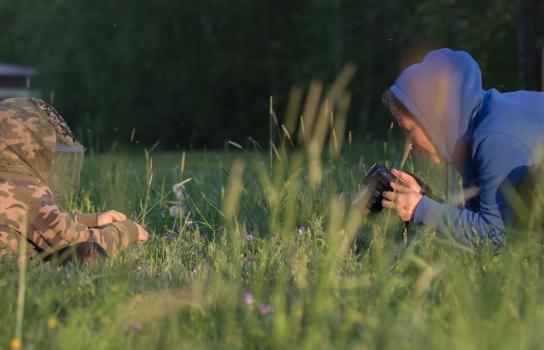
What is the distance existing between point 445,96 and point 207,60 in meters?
25.8

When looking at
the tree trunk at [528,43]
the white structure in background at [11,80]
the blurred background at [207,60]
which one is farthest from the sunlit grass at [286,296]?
the white structure in background at [11,80]

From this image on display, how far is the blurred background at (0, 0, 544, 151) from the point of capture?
86.5 feet

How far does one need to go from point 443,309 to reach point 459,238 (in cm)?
104

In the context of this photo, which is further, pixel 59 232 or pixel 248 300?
pixel 59 232

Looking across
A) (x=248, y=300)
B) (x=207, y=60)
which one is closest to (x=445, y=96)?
(x=248, y=300)

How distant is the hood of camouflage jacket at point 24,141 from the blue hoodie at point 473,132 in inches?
61.6

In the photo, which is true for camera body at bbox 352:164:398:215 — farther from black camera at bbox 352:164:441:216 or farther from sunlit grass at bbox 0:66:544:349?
sunlit grass at bbox 0:66:544:349

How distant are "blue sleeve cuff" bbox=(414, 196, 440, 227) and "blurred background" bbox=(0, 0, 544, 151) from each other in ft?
64.4

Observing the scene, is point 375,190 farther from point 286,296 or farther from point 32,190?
point 32,190

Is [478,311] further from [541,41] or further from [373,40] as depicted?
[373,40]

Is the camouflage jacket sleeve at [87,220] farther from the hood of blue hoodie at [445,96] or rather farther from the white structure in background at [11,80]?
the white structure in background at [11,80]

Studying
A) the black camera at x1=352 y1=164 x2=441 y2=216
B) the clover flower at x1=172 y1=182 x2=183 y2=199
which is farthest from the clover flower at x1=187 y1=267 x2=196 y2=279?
the clover flower at x1=172 y1=182 x2=183 y2=199

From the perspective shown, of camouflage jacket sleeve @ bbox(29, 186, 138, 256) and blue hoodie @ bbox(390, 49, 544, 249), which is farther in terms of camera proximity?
camouflage jacket sleeve @ bbox(29, 186, 138, 256)

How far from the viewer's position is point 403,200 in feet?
13.4
